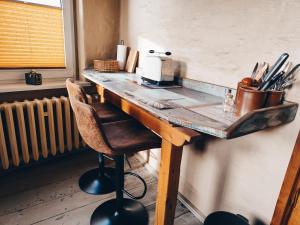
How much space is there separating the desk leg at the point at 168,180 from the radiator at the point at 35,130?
1295 mm

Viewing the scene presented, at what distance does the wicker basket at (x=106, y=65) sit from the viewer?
6.78ft

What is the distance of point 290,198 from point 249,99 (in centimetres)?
58

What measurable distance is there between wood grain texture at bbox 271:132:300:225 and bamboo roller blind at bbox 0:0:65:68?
2142 mm

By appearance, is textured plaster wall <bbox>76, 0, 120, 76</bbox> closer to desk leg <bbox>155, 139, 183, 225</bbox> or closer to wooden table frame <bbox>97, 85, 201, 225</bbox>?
wooden table frame <bbox>97, 85, 201, 225</bbox>

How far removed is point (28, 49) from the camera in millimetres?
1990

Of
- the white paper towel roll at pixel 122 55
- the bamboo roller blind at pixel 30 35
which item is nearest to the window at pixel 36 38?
the bamboo roller blind at pixel 30 35

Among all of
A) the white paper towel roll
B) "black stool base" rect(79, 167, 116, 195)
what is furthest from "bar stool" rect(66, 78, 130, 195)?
the white paper towel roll

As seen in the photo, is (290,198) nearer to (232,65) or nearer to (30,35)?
(232,65)

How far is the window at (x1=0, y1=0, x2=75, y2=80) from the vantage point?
6.09 feet

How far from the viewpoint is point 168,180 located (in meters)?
1.13

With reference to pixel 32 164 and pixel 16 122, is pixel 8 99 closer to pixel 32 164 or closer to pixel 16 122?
pixel 16 122

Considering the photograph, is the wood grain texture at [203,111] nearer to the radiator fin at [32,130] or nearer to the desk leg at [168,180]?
the desk leg at [168,180]

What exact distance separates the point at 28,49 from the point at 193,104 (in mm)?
1693

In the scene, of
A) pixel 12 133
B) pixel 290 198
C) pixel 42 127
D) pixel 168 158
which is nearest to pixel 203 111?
pixel 168 158
